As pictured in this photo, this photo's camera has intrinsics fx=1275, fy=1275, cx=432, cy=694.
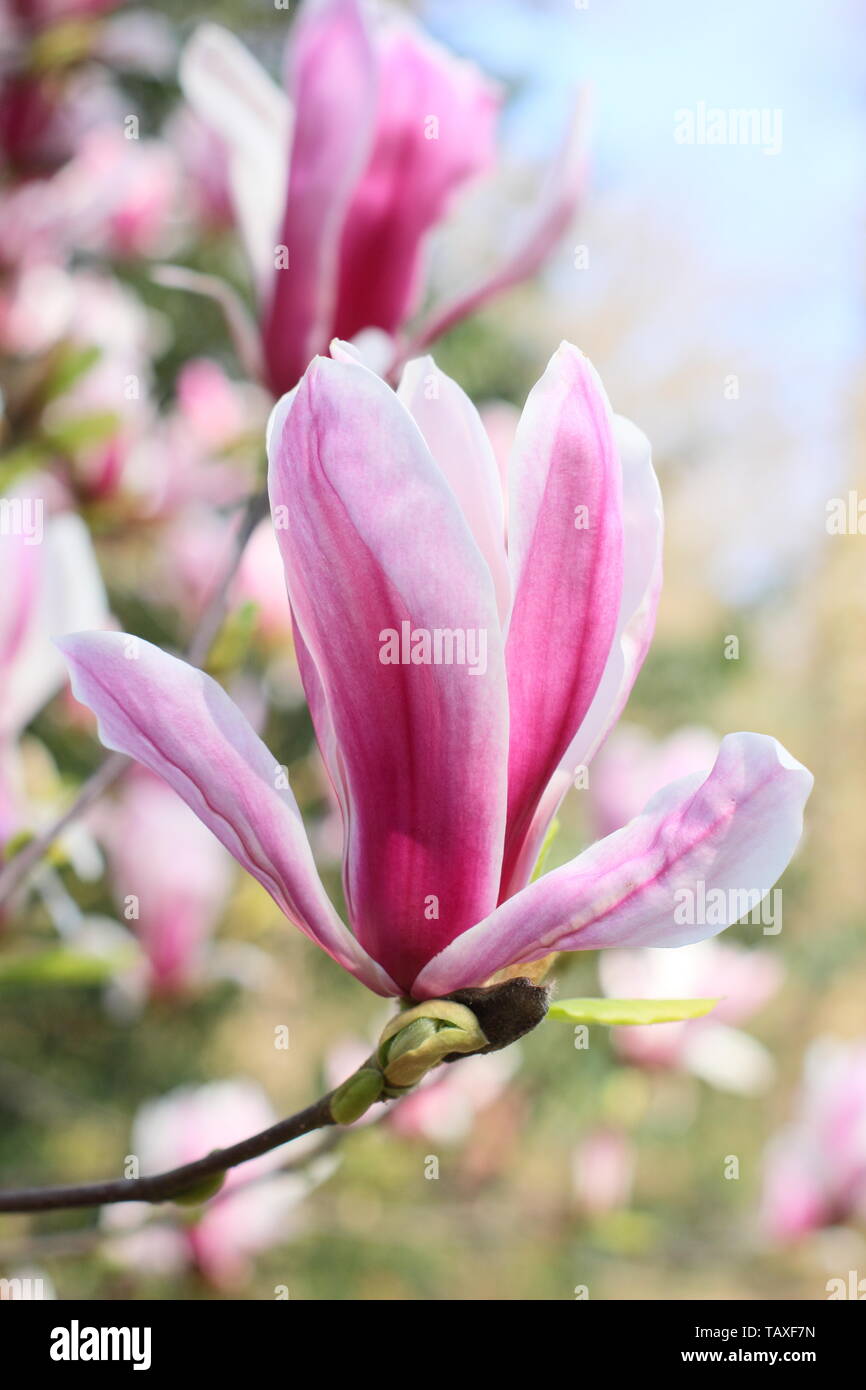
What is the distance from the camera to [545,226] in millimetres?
546

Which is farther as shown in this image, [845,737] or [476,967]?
[845,737]

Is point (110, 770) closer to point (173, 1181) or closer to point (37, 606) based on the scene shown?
point (37, 606)

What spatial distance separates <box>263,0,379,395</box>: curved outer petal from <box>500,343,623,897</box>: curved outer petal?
0.23 m

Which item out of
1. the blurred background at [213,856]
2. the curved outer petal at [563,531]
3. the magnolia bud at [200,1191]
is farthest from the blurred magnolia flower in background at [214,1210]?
the curved outer petal at [563,531]

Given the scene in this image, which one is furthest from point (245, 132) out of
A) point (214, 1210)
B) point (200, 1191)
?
point (214, 1210)

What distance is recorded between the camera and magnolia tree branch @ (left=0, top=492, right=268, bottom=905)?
0.48m

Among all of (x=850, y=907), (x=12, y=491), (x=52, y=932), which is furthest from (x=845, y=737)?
(x=12, y=491)

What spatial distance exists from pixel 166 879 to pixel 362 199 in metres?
0.62

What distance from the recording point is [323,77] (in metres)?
0.50

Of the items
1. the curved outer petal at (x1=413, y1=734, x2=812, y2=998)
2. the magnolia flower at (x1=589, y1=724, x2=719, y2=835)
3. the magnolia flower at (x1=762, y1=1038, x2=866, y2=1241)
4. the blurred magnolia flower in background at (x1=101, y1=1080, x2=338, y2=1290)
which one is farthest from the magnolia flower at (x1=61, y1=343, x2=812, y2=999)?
the magnolia flower at (x1=762, y1=1038, x2=866, y2=1241)

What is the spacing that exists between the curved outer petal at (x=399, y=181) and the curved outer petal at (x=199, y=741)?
27 centimetres

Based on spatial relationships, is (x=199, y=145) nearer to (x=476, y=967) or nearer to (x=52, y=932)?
(x=52, y=932)

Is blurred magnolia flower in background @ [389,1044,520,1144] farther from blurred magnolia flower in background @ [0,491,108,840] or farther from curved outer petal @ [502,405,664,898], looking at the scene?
curved outer petal @ [502,405,664,898]
